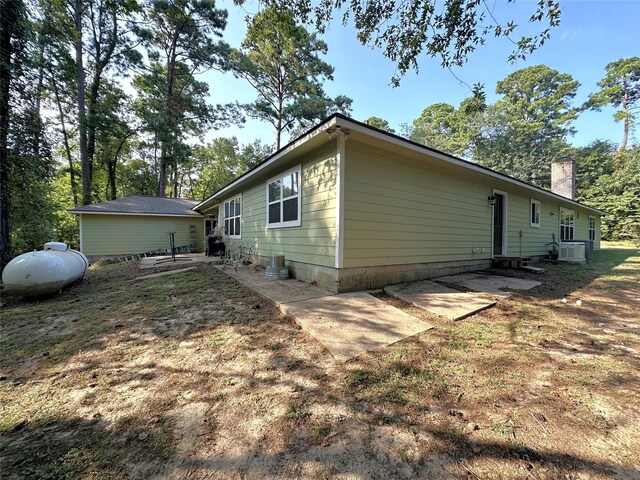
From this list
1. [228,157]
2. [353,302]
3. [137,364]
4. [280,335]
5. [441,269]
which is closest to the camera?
[137,364]

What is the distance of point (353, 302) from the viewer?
13.3 feet

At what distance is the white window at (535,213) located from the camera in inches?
374

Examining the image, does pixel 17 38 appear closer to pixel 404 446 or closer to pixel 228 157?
pixel 404 446

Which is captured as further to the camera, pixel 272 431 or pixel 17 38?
pixel 17 38

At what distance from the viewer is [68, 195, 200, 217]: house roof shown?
41.3 feet

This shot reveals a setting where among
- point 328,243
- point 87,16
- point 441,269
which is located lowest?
point 441,269

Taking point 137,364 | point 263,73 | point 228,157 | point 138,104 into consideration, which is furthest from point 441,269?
point 228,157

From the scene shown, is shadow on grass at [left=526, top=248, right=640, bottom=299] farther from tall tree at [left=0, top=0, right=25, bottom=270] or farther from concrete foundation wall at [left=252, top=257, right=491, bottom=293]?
tall tree at [left=0, top=0, right=25, bottom=270]

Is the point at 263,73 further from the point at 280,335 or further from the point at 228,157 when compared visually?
the point at 280,335

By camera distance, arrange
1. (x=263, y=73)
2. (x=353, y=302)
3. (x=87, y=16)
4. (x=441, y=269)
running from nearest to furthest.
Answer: (x=353, y=302), (x=441, y=269), (x=87, y=16), (x=263, y=73)

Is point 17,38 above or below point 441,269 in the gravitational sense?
above

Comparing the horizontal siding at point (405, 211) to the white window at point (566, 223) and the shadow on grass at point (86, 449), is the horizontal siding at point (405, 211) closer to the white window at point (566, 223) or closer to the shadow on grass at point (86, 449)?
the shadow on grass at point (86, 449)

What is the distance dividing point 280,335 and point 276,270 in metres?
2.94

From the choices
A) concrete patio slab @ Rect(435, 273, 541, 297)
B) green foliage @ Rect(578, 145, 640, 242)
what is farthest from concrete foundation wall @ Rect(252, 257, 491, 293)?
green foliage @ Rect(578, 145, 640, 242)
